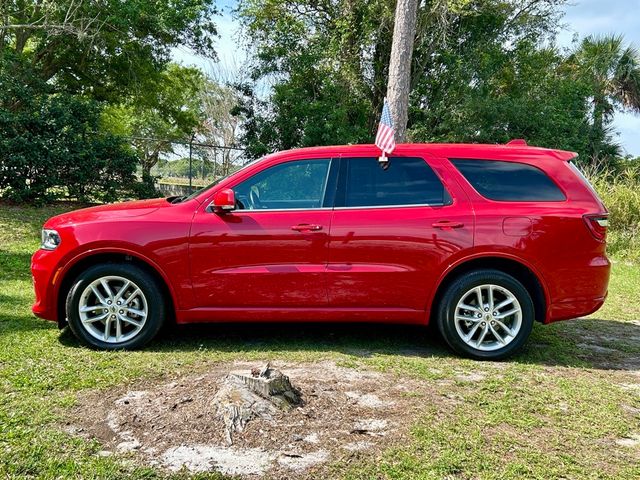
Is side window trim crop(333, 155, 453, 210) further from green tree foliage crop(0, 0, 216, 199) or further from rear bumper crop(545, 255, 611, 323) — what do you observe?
green tree foliage crop(0, 0, 216, 199)

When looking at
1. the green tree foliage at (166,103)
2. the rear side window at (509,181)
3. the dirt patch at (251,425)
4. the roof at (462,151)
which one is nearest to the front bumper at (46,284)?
the dirt patch at (251,425)

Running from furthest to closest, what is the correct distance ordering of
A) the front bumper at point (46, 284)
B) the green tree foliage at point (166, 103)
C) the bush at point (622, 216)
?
the green tree foliage at point (166, 103)
the bush at point (622, 216)
the front bumper at point (46, 284)

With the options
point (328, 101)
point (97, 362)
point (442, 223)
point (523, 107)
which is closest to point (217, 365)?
point (97, 362)

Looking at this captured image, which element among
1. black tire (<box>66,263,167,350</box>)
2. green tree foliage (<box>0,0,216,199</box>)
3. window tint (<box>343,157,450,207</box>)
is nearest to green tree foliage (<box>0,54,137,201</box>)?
green tree foliage (<box>0,0,216,199</box>)

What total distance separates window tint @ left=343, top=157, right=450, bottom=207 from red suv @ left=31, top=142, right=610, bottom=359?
0.06 ft

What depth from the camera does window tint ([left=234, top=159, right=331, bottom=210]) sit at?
444cm

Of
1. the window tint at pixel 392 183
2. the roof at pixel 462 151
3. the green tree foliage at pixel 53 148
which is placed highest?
the green tree foliage at pixel 53 148

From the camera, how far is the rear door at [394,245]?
14.1ft

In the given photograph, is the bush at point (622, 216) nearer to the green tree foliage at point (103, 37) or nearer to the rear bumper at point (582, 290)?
the rear bumper at point (582, 290)

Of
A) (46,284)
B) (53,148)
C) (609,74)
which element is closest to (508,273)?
(46,284)

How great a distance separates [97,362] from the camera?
158 inches

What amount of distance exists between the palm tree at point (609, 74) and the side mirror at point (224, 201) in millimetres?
23721

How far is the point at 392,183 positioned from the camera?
4.50 m

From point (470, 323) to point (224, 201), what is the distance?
2.38 meters
